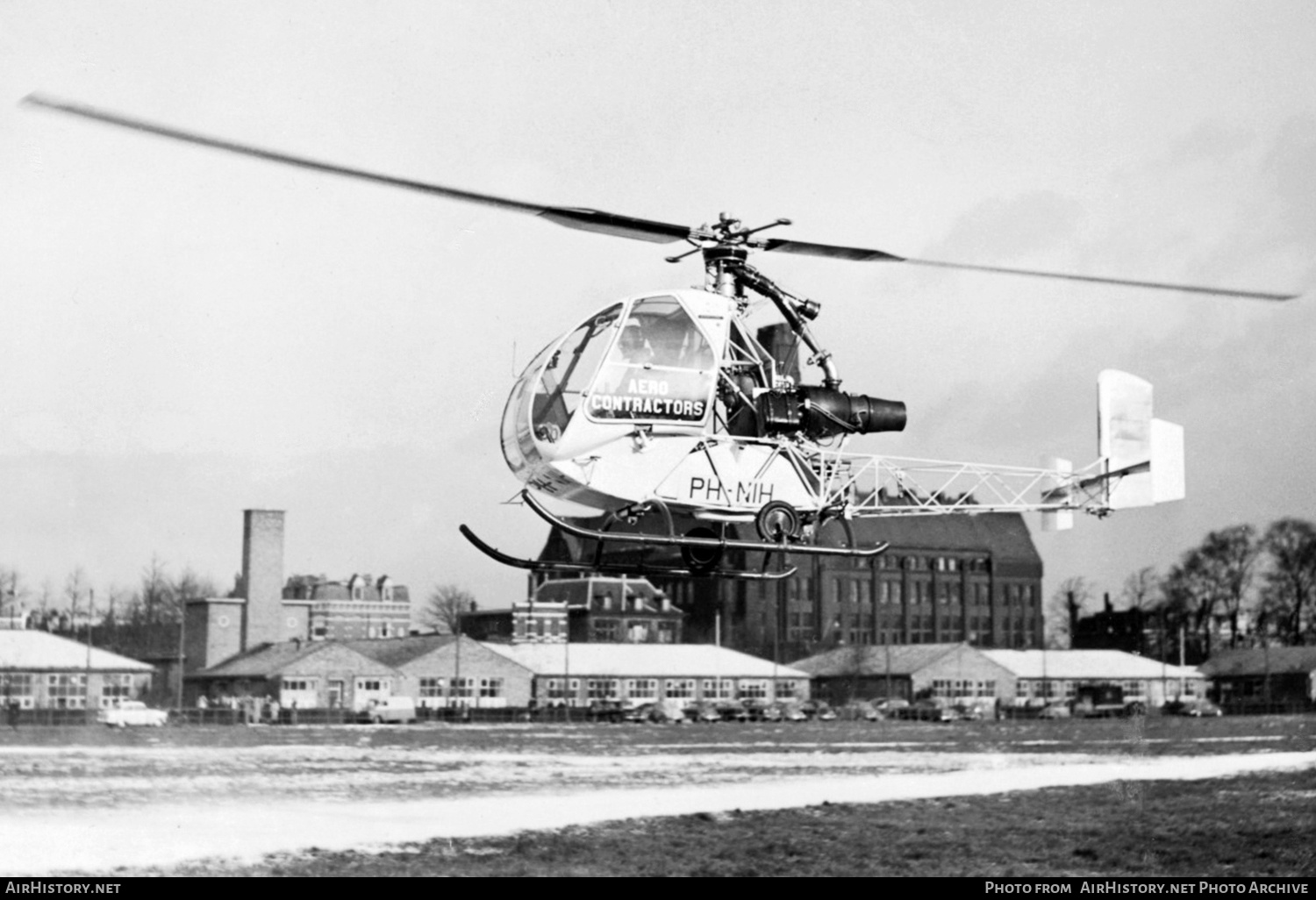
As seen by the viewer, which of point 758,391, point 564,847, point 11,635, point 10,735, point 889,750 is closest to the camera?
point 758,391

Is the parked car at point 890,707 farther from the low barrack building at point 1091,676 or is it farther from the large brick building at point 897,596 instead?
the large brick building at point 897,596

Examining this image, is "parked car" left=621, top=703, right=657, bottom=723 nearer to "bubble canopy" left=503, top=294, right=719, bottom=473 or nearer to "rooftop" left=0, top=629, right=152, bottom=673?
"rooftop" left=0, top=629, right=152, bottom=673

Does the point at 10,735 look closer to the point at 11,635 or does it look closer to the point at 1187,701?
the point at 11,635

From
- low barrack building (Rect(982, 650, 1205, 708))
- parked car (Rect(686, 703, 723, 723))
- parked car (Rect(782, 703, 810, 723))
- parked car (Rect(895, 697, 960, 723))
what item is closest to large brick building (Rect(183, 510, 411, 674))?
parked car (Rect(686, 703, 723, 723))

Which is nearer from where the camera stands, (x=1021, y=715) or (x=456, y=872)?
(x=456, y=872)

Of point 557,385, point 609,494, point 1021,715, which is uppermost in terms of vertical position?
point 557,385

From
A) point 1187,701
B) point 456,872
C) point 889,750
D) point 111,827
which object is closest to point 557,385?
point 456,872

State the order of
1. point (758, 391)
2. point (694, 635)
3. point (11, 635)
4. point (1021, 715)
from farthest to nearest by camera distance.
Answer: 1. point (694, 635)
2. point (1021, 715)
3. point (11, 635)
4. point (758, 391)
